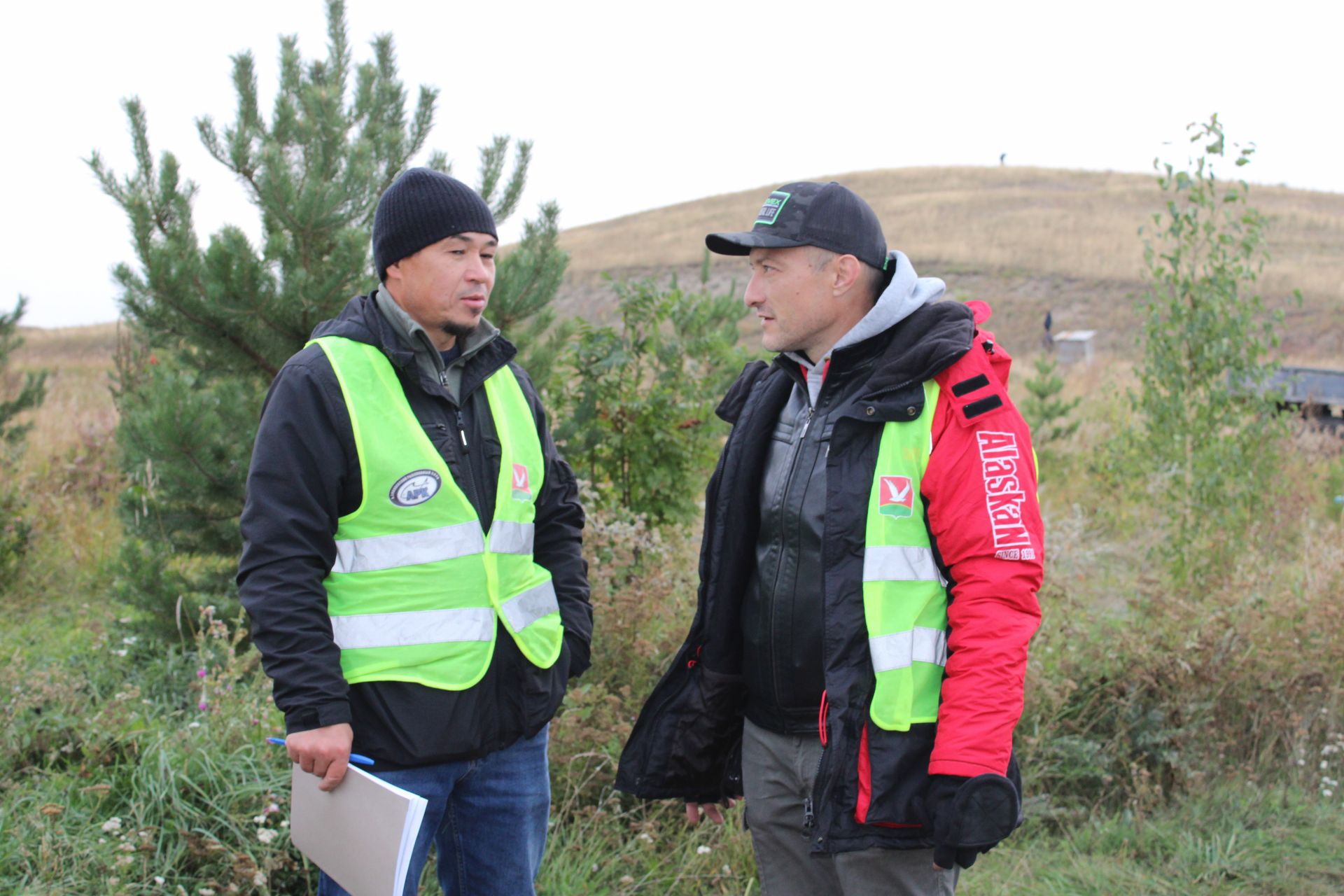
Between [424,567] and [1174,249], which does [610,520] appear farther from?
[1174,249]

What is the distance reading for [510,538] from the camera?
247cm

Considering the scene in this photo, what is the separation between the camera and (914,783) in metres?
2.14

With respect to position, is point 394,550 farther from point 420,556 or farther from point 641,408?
point 641,408

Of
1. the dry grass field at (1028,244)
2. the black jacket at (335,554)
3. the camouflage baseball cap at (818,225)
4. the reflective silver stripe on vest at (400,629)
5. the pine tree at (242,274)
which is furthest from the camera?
the dry grass field at (1028,244)

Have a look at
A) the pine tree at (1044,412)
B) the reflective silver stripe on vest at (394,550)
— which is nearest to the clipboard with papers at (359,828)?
the reflective silver stripe on vest at (394,550)

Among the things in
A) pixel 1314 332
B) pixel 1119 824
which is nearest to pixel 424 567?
pixel 1119 824

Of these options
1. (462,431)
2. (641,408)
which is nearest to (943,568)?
(462,431)

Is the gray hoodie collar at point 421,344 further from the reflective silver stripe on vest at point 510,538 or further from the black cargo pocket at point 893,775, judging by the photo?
the black cargo pocket at point 893,775

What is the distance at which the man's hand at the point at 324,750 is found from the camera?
2.11m

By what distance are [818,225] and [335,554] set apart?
1.29m

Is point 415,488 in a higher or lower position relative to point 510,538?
higher

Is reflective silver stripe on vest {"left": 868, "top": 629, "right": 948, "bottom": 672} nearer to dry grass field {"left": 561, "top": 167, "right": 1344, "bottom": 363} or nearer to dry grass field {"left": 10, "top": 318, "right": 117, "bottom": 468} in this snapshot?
dry grass field {"left": 10, "top": 318, "right": 117, "bottom": 468}

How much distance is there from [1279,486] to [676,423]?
3838 mm

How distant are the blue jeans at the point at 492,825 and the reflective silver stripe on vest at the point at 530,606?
11.6 inches
